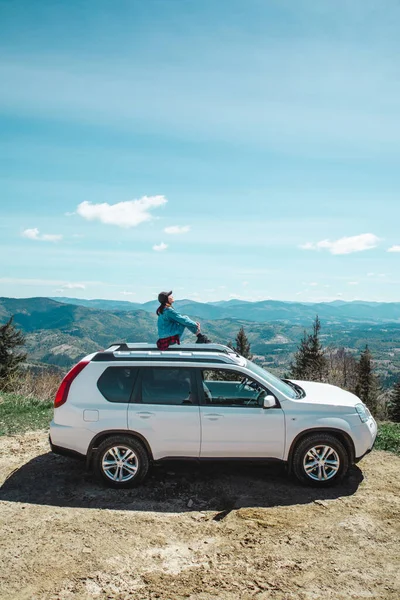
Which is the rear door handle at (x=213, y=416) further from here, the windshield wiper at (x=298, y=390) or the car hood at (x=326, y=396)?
the windshield wiper at (x=298, y=390)

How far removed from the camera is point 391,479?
6.29 m

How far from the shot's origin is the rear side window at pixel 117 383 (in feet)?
19.5

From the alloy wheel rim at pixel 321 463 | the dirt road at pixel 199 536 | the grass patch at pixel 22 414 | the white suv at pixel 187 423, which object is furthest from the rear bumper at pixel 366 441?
the grass patch at pixel 22 414

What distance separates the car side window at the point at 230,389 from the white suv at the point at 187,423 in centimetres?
2

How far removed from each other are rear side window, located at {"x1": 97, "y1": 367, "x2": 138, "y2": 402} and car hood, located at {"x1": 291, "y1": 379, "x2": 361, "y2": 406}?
2471mm

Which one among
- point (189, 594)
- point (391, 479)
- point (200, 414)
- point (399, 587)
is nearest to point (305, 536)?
point (399, 587)

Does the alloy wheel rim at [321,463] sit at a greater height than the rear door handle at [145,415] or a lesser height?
lesser

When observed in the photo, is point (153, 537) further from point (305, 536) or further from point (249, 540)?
point (305, 536)

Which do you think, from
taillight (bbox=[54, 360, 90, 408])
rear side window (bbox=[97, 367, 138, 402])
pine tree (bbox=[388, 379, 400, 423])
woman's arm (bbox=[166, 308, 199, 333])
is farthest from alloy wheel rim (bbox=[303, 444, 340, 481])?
pine tree (bbox=[388, 379, 400, 423])

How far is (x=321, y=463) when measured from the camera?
5832mm

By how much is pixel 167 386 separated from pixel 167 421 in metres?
0.51

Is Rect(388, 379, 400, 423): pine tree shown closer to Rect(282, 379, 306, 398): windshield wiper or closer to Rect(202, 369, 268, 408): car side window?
Rect(282, 379, 306, 398): windshield wiper

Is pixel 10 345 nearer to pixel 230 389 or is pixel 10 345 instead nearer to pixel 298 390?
pixel 230 389

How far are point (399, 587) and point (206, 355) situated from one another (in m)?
3.50
